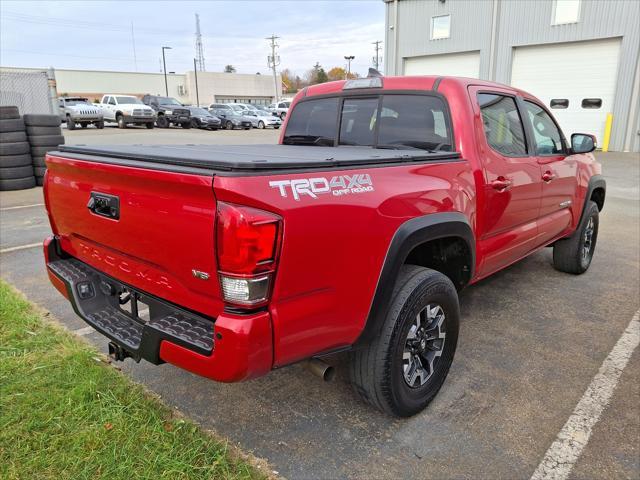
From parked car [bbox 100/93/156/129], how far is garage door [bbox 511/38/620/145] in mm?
20001

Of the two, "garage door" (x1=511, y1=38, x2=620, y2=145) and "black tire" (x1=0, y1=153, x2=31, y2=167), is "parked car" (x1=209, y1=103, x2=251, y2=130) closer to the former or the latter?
"garage door" (x1=511, y1=38, x2=620, y2=145)

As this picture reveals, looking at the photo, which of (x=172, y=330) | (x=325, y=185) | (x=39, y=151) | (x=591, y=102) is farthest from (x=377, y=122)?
(x=591, y=102)

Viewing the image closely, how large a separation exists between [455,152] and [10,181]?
967 centimetres

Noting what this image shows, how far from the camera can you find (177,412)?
9.16 feet

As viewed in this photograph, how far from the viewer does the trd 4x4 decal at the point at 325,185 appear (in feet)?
6.20

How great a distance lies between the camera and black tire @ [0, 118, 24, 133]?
9336mm

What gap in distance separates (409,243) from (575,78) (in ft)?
62.5

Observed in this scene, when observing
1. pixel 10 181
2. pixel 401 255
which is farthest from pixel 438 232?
pixel 10 181

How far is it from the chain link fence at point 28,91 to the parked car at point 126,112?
637 inches

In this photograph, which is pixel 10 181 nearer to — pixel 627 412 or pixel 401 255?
pixel 401 255

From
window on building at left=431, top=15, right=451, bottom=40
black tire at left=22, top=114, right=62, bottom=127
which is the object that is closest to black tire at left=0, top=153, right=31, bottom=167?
black tire at left=22, top=114, right=62, bottom=127

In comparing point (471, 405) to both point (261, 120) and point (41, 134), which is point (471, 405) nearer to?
point (41, 134)

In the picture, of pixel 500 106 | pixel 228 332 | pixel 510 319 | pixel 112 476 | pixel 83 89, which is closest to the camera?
pixel 228 332

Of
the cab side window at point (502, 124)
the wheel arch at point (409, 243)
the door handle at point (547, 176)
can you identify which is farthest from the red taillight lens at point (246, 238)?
the door handle at point (547, 176)
